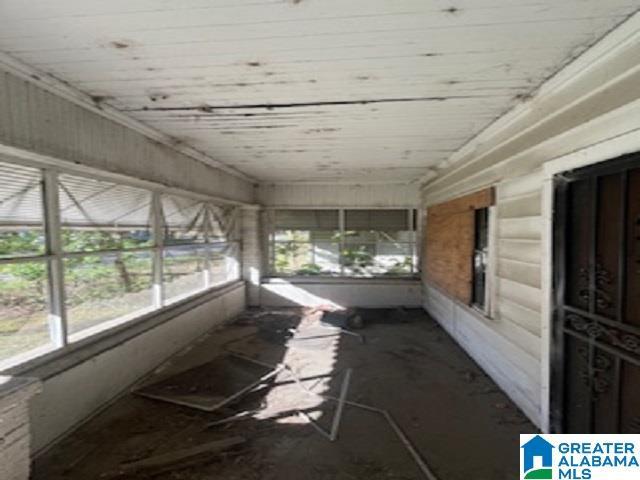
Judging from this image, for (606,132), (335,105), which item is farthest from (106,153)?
(606,132)

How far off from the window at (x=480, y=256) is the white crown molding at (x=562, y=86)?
0.73 m

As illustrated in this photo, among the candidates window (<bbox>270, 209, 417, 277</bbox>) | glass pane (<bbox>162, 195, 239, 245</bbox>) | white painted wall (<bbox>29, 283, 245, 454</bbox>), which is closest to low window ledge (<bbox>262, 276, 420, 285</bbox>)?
window (<bbox>270, 209, 417, 277</bbox>)

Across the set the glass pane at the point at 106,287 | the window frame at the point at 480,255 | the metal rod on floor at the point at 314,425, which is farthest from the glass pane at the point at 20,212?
the window frame at the point at 480,255

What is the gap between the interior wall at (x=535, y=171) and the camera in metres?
2.09

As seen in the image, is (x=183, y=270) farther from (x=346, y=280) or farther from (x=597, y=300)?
(x=597, y=300)

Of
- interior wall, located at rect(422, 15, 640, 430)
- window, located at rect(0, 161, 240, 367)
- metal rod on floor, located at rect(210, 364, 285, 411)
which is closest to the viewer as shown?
interior wall, located at rect(422, 15, 640, 430)

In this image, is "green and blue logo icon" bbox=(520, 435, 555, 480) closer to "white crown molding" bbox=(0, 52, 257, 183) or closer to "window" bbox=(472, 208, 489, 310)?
"window" bbox=(472, 208, 489, 310)

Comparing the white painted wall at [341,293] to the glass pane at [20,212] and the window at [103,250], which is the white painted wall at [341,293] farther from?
the glass pane at [20,212]

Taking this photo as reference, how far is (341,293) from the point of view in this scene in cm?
793

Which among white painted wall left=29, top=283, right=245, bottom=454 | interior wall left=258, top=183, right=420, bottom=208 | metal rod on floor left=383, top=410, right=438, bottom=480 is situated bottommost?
metal rod on floor left=383, top=410, right=438, bottom=480

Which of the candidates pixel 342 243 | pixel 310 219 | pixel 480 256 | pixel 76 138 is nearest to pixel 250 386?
pixel 76 138

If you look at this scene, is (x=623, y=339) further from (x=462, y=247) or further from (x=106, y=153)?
(x=106, y=153)

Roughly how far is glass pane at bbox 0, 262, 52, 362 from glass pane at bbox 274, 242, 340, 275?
18.0 ft

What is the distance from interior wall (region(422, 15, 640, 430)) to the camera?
2.09 meters
